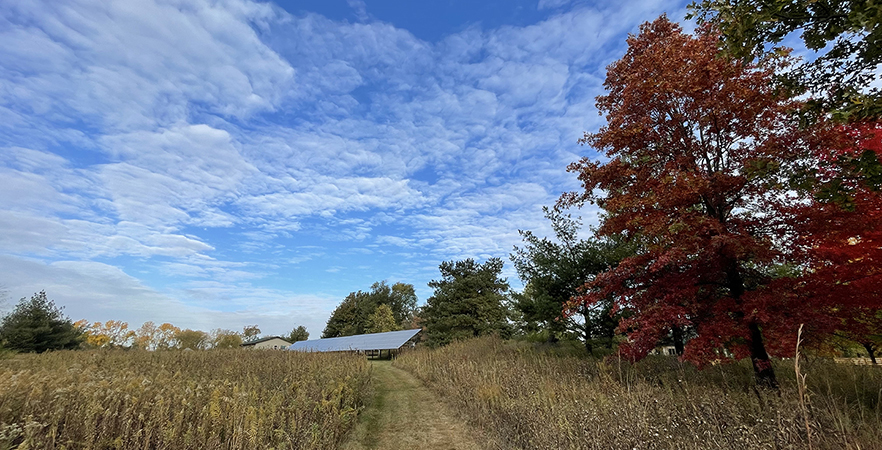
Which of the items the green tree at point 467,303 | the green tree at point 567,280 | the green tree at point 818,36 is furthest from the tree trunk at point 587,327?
the green tree at point 467,303

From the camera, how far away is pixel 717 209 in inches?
297

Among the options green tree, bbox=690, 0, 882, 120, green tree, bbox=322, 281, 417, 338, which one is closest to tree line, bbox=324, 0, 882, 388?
green tree, bbox=690, 0, 882, 120

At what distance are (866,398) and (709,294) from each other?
8.72ft

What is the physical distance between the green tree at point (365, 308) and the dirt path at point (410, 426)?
45295mm

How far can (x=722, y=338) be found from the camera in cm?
637

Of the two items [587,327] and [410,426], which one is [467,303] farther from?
[410,426]

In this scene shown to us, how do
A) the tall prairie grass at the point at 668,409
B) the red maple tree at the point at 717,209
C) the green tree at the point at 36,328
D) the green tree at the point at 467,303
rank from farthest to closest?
the green tree at the point at 467,303 < the green tree at the point at 36,328 < the red maple tree at the point at 717,209 < the tall prairie grass at the point at 668,409

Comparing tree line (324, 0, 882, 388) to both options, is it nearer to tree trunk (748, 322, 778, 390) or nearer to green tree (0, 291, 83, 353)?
tree trunk (748, 322, 778, 390)

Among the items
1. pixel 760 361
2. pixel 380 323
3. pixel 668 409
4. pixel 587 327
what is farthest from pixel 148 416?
pixel 380 323

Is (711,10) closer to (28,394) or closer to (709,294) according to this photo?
(709,294)

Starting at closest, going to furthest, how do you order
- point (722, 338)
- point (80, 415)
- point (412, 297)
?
point (80, 415), point (722, 338), point (412, 297)

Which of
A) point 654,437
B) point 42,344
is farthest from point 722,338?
point 42,344

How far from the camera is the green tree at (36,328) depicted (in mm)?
19688

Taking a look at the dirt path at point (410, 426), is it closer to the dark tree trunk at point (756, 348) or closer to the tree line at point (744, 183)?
the tree line at point (744, 183)
